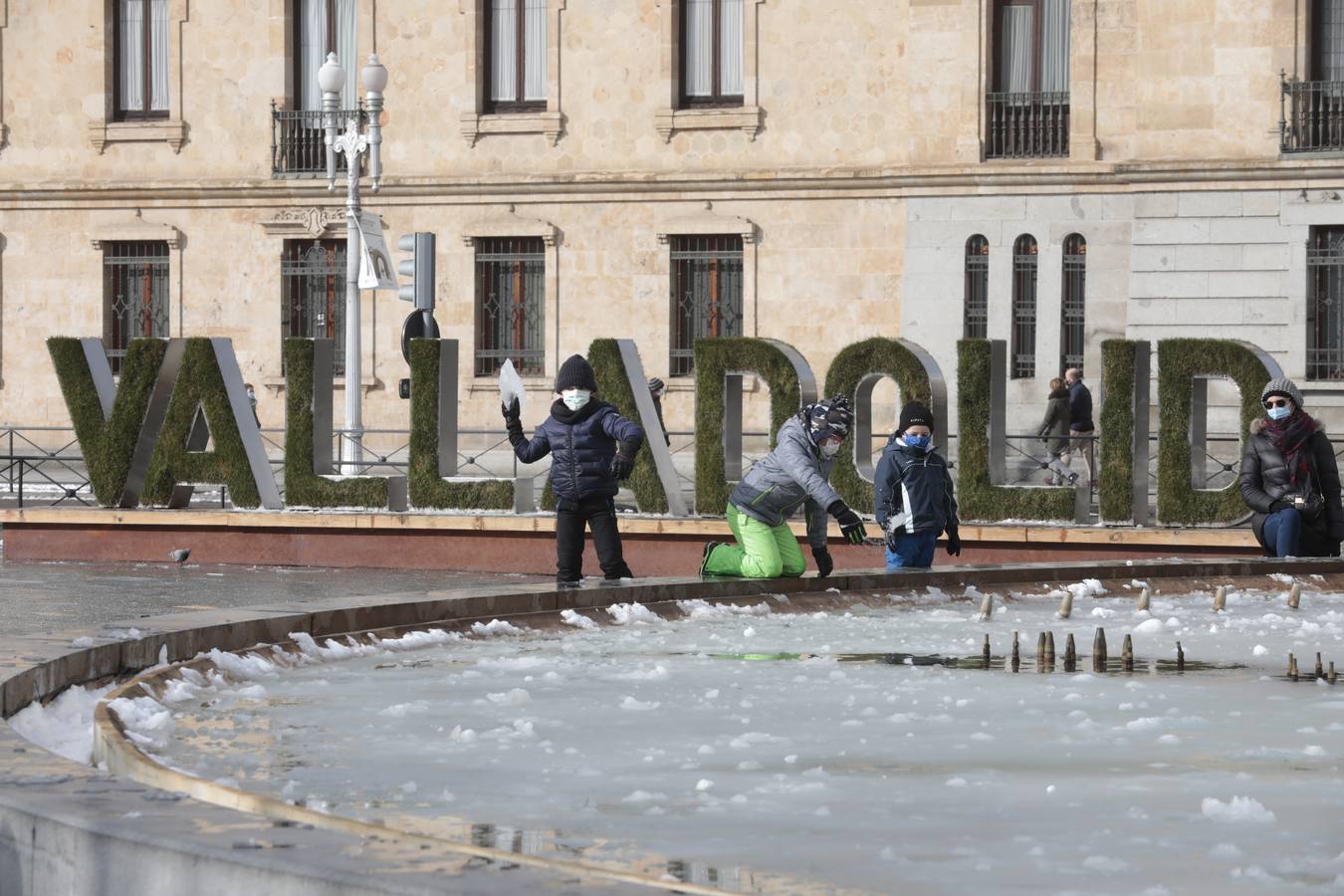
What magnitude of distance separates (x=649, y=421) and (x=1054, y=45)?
13.4 m

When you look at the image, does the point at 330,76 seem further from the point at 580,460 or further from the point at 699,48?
the point at 580,460

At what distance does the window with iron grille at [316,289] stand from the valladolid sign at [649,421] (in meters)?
13.3

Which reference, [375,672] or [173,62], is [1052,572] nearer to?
[375,672]

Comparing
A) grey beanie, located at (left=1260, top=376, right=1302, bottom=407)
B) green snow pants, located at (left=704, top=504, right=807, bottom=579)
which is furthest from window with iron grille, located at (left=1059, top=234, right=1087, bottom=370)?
green snow pants, located at (left=704, top=504, right=807, bottom=579)

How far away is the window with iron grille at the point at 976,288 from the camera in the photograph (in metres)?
29.2

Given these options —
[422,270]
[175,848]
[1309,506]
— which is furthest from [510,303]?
[175,848]

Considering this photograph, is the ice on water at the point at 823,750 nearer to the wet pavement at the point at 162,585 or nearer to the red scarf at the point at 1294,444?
the red scarf at the point at 1294,444

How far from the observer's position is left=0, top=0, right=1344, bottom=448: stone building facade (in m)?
27.5

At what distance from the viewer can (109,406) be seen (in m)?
18.6

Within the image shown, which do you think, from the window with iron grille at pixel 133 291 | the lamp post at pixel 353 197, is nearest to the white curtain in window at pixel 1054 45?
the lamp post at pixel 353 197

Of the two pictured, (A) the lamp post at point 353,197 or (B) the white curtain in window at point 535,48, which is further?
(B) the white curtain in window at point 535,48

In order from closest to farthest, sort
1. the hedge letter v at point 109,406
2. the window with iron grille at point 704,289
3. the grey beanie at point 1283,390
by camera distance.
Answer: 1. the grey beanie at point 1283,390
2. the hedge letter v at point 109,406
3. the window with iron grille at point 704,289

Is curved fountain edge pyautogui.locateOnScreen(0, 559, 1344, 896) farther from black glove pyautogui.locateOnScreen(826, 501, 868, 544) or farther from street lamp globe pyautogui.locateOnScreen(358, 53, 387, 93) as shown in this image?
street lamp globe pyautogui.locateOnScreen(358, 53, 387, 93)

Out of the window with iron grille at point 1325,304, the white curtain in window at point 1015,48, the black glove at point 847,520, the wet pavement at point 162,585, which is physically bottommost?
the wet pavement at point 162,585
